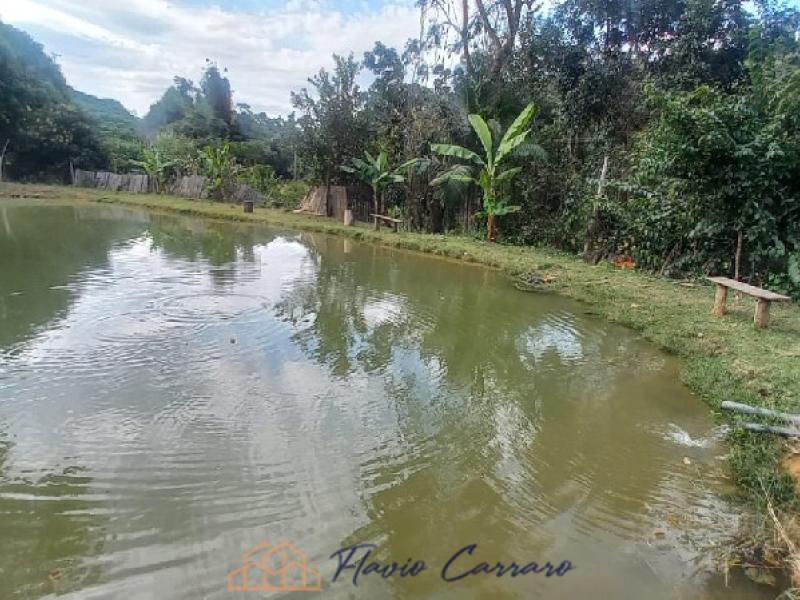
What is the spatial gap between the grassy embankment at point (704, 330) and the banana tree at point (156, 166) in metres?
14.7

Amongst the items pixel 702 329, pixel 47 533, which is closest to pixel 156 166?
pixel 702 329

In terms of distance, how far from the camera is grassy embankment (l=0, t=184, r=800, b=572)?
4.06 metres

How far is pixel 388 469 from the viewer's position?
386 centimetres

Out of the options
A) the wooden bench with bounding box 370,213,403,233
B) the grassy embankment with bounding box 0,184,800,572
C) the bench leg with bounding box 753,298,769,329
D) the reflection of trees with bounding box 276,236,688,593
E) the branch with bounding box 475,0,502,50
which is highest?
the branch with bounding box 475,0,502,50

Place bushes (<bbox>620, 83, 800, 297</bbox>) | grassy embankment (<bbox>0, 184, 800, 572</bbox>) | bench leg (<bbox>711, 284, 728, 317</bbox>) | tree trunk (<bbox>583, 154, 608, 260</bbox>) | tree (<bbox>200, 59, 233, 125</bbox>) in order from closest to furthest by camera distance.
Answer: grassy embankment (<bbox>0, 184, 800, 572</bbox>)
bench leg (<bbox>711, 284, 728, 317</bbox>)
bushes (<bbox>620, 83, 800, 297</bbox>)
tree trunk (<bbox>583, 154, 608, 260</bbox>)
tree (<bbox>200, 59, 233, 125</bbox>)

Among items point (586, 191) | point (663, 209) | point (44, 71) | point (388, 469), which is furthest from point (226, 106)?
point (388, 469)

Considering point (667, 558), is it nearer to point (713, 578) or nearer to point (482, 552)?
point (713, 578)

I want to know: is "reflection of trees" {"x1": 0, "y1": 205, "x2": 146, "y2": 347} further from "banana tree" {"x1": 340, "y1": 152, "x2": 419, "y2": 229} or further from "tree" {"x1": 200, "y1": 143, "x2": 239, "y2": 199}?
"banana tree" {"x1": 340, "y1": 152, "x2": 419, "y2": 229}

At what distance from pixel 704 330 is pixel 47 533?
24.1 ft

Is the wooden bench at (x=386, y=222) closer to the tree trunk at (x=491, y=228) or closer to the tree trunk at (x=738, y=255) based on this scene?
the tree trunk at (x=491, y=228)

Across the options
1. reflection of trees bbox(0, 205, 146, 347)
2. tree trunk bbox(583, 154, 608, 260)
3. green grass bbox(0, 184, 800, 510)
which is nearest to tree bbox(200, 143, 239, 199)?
reflection of trees bbox(0, 205, 146, 347)

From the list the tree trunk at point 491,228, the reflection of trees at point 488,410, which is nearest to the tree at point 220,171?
the tree trunk at point 491,228

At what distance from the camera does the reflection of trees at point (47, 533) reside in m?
2.68

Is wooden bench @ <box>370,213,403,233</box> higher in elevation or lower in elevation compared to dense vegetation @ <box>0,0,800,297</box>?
lower
